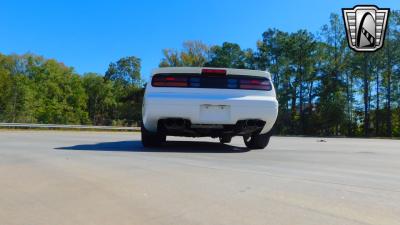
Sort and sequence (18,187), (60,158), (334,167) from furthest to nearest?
(60,158), (334,167), (18,187)

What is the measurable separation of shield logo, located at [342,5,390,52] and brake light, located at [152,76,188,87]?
11.1ft

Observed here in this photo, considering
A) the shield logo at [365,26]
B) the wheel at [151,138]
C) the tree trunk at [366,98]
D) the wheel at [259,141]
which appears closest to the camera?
the wheel at [151,138]

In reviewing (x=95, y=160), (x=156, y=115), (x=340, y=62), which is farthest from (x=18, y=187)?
(x=340, y=62)

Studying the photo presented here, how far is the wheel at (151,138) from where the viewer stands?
6.72 metres

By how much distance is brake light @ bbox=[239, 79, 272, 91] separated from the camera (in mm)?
6238

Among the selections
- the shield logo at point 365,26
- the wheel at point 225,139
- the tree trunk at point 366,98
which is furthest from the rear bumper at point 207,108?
the tree trunk at point 366,98

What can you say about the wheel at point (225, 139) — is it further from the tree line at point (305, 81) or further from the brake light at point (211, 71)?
the tree line at point (305, 81)

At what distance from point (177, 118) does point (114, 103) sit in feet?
207

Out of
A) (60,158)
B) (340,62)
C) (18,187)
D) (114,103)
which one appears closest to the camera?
(18,187)

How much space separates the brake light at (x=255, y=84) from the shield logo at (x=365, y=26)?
7.10ft

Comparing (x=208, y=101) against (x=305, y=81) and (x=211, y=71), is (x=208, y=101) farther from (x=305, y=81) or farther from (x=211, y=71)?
(x=305, y=81)

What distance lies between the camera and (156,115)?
5.94m

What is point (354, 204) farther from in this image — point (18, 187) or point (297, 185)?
point (18, 187)

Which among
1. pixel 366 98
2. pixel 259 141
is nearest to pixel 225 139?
pixel 259 141
